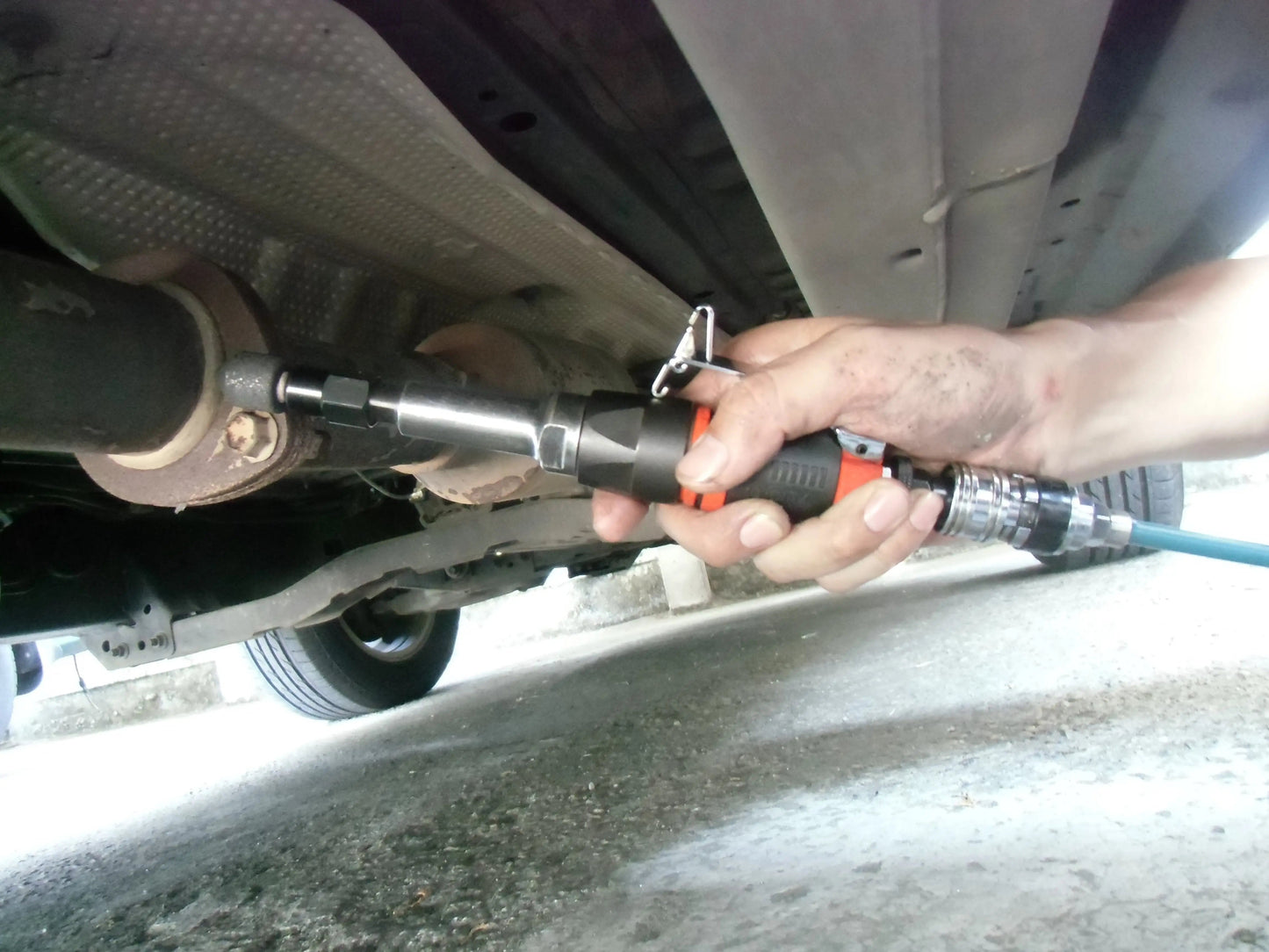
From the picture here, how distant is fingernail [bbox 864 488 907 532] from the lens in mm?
553

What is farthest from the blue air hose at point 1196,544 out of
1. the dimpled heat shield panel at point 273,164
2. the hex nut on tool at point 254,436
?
the hex nut on tool at point 254,436

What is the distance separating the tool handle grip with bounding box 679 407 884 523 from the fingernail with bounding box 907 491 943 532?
0.15 ft

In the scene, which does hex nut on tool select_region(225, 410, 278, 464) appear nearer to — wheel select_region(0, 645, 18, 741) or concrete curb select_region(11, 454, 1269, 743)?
wheel select_region(0, 645, 18, 741)

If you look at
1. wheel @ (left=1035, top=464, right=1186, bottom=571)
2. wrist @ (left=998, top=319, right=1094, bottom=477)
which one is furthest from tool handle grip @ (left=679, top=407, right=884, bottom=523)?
wheel @ (left=1035, top=464, right=1186, bottom=571)

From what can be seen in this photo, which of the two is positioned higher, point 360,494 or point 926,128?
point 926,128

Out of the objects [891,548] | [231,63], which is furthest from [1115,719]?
[231,63]

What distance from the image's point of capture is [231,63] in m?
0.44

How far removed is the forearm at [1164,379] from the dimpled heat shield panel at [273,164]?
1.32 feet

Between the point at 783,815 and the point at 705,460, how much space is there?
413 mm

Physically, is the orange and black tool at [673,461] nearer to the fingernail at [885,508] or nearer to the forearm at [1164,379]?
the fingernail at [885,508]

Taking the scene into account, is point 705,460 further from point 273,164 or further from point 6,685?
point 6,685

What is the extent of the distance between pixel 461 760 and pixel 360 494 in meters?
0.44

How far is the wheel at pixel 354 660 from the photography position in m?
1.57

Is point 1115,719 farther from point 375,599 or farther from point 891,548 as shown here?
point 375,599
